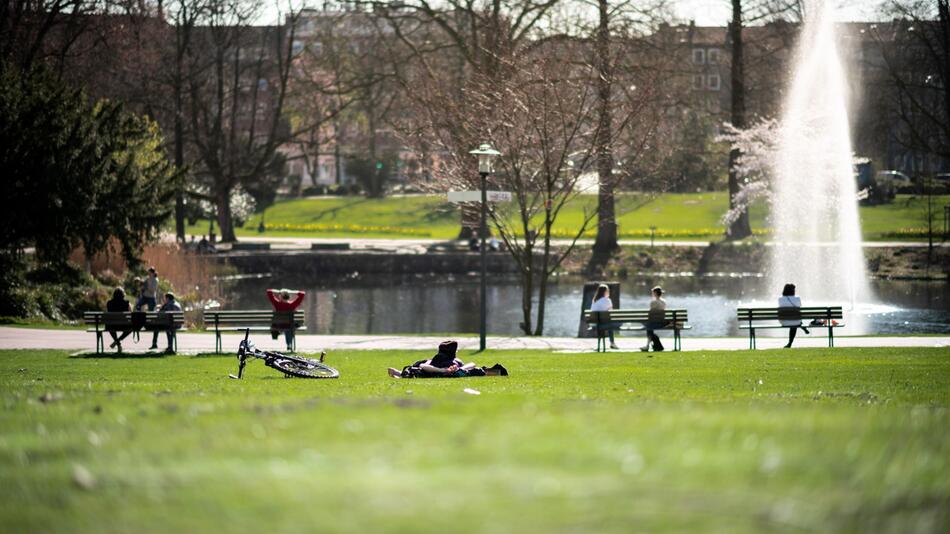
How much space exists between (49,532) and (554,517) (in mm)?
2325

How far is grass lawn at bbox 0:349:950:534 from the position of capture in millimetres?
5887

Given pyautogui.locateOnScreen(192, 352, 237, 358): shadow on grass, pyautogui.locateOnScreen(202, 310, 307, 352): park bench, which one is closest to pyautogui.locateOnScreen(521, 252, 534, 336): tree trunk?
pyautogui.locateOnScreen(202, 310, 307, 352): park bench

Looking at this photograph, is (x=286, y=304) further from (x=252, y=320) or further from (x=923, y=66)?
(x=923, y=66)

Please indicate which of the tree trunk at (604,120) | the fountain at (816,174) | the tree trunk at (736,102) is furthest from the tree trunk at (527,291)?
the tree trunk at (736,102)

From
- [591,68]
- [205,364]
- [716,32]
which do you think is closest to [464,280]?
[591,68]

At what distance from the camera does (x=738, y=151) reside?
198ft

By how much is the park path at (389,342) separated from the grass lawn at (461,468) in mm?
14930

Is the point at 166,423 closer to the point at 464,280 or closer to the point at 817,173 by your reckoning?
the point at 464,280

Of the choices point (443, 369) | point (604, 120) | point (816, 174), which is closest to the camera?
point (443, 369)

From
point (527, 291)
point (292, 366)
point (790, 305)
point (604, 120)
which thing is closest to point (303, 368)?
point (292, 366)

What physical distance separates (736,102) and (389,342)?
35.8 m

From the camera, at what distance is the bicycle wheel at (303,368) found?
18.0 m

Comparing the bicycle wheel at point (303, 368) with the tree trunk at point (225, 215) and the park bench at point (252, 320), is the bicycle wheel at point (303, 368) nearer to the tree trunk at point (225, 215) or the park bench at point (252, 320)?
the park bench at point (252, 320)

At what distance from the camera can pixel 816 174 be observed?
55219 mm
